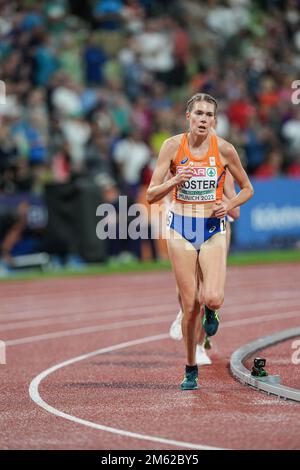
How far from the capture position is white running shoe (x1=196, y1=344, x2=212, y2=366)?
9938 mm

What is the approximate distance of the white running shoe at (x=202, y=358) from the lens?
994cm

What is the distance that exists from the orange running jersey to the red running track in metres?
1.45

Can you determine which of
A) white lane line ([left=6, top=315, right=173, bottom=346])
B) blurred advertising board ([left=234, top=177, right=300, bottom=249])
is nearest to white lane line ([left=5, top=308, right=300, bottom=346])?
white lane line ([left=6, top=315, right=173, bottom=346])

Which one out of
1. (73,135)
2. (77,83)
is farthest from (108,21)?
(73,135)

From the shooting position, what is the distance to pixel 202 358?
32.8ft

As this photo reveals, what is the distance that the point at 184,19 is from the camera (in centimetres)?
2630

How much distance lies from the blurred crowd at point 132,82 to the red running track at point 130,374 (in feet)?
13.5
